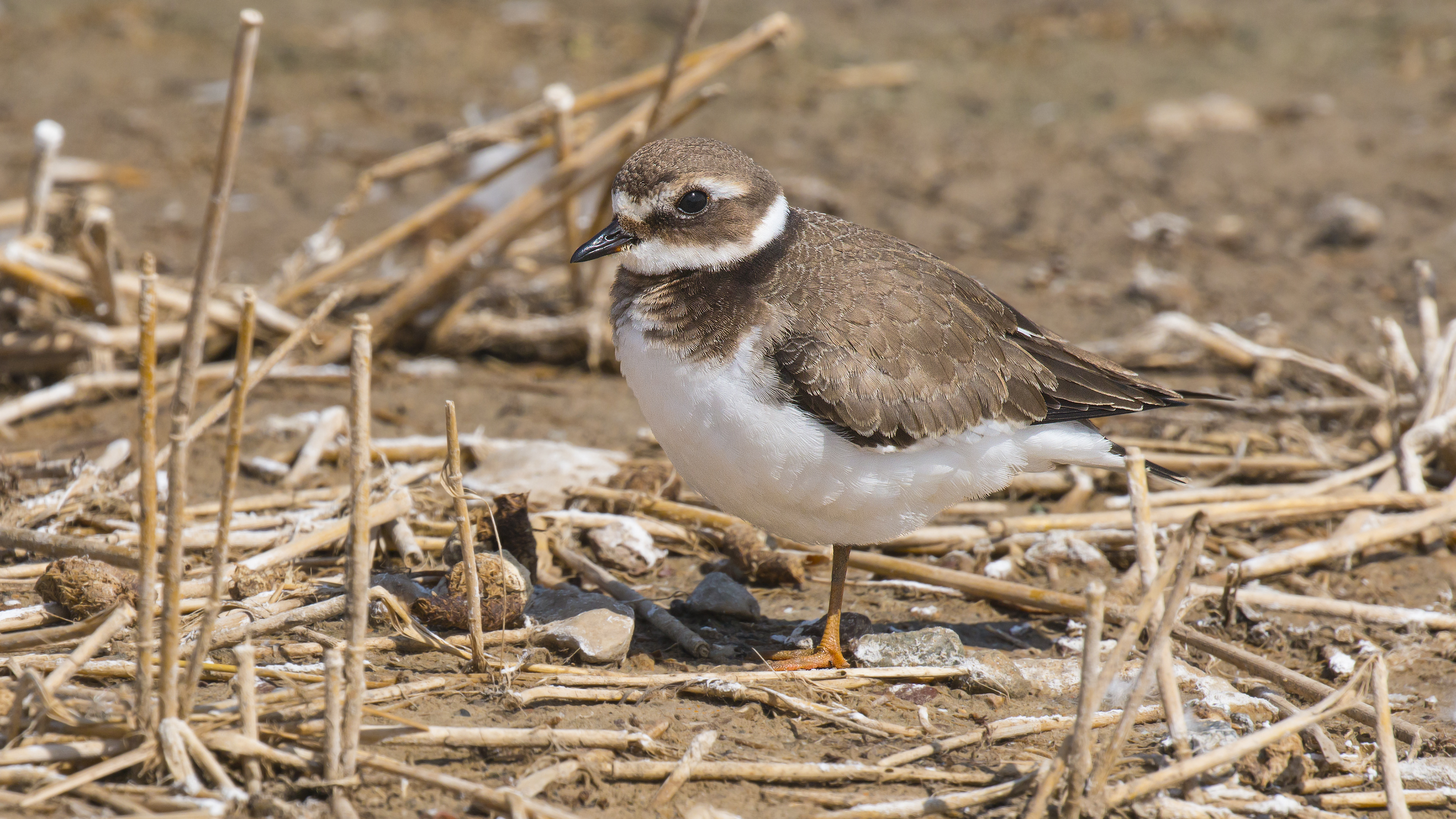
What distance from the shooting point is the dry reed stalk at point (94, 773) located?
9.91 feet

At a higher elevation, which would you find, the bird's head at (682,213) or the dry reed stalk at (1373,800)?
the bird's head at (682,213)

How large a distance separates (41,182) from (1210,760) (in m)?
6.01

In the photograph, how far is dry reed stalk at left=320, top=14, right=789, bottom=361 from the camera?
6.43 m

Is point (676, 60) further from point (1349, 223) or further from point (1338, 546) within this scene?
point (1349, 223)

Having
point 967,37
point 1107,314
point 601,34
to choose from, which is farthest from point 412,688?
point 967,37

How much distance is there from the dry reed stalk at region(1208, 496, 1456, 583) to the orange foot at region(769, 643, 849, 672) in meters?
1.63

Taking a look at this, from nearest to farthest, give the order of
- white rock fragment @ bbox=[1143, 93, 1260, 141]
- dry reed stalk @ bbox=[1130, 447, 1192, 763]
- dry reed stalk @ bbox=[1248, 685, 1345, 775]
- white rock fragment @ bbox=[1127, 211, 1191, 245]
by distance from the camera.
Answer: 1. dry reed stalk @ bbox=[1130, 447, 1192, 763]
2. dry reed stalk @ bbox=[1248, 685, 1345, 775]
3. white rock fragment @ bbox=[1127, 211, 1191, 245]
4. white rock fragment @ bbox=[1143, 93, 1260, 141]

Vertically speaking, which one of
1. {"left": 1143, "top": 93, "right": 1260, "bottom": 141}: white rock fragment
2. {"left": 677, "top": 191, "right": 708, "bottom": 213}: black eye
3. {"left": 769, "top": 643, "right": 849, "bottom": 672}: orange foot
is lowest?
{"left": 769, "top": 643, "right": 849, "bottom": 672}: orange foot

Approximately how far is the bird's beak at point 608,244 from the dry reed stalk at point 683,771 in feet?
5.89

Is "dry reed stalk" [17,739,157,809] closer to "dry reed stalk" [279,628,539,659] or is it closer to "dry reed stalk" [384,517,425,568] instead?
"dry reed stalk" [279,628,539,659]

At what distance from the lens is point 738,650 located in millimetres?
4605

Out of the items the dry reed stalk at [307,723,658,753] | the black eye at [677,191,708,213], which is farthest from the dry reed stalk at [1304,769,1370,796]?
the black eye at [677,191,708,213]

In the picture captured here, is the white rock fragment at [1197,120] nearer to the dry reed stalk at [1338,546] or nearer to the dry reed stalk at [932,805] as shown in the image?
the dry reed stalk at [1338,546]

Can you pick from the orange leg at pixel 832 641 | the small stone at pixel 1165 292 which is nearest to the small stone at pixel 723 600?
the orange leg at pixel 832 641
